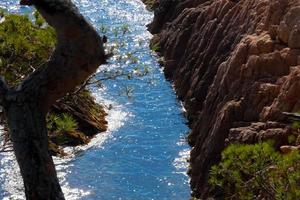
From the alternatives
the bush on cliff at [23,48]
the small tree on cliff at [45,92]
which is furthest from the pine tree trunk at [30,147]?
the bush on cliff at [23,48]

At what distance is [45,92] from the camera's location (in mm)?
8336

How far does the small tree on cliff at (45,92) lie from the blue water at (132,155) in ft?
50.8

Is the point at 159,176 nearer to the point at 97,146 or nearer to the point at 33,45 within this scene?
the point at 97,146

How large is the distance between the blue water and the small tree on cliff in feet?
50.8

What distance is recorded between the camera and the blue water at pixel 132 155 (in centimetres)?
3169

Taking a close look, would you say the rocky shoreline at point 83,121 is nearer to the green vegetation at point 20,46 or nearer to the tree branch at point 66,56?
the green vegetation at point 20,46

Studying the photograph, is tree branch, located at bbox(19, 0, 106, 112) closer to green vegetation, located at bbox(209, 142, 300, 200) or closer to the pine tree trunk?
the pine tree trunk

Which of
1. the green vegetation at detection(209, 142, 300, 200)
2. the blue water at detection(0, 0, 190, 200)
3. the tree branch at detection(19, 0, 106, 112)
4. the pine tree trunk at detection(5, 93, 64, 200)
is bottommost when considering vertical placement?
the blue water at detection(0, 0, 190, 200)

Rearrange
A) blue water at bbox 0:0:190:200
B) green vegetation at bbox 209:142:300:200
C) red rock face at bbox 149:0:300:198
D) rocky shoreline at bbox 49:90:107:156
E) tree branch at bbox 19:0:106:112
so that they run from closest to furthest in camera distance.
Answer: tree branch at bbox 19:0:106:112 → green vegetation at bbox 209:142:300:200 → red rock face at bbox 149:0:300:198 → blue water at bbox 0:0:190:200 → rocky shoreline at bbox 49:90:107:156

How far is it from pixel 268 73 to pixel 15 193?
13961 millimetres

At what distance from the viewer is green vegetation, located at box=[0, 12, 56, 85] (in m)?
11.7

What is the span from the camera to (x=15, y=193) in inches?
1204

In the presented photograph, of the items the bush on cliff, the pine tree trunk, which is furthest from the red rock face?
the pine tree trunk

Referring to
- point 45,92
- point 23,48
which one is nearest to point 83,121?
point 23,48
